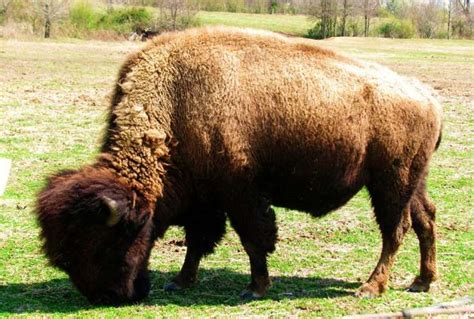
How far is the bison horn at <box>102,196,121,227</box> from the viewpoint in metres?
6.20

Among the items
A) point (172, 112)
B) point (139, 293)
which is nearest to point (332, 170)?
point (172, 112)

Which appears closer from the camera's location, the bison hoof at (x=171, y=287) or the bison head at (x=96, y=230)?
the bison head at (x=96, y=230)

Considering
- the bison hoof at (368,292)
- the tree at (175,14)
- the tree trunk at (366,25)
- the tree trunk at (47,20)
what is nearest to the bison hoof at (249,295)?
the bison hoof at (368,292)

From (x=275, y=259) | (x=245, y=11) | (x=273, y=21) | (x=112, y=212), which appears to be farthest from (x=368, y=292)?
(x=245, y=11)

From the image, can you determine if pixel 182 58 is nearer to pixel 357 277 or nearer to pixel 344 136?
pixel 344 136

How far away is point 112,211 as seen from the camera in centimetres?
621

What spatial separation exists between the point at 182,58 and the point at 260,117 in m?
0.95

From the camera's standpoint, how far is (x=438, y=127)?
7.53 m

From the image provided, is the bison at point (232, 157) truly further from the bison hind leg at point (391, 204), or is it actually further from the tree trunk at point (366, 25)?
the tree trunk at point (366, 25)

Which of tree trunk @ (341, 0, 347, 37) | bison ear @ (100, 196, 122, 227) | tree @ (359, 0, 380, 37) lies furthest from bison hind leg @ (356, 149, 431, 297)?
tree @ (359, 0, 380, 37)

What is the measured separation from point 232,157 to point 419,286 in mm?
2383

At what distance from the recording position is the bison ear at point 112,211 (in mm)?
6199

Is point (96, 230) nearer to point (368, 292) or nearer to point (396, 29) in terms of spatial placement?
point (368, 292)

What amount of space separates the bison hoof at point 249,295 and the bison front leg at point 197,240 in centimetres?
66
